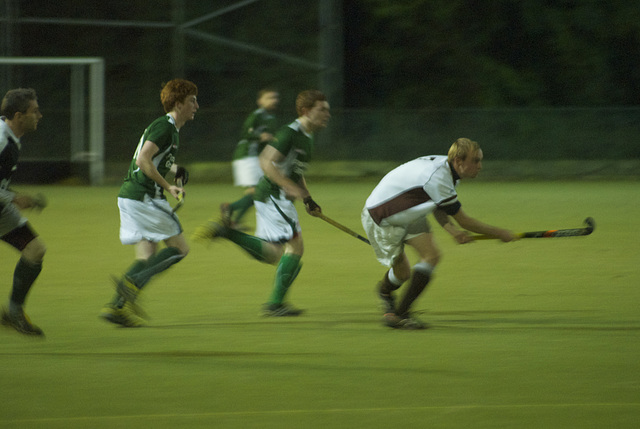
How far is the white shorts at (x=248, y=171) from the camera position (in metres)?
10.6

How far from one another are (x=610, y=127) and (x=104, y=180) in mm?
10684

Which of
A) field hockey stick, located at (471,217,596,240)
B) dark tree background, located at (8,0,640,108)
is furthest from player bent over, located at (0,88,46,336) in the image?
dark tree background, located at (8,0,640,108)

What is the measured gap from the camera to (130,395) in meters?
4.27

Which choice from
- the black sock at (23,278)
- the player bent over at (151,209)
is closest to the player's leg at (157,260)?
the player bent over at (151,209)

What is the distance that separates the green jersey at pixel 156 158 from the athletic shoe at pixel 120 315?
2.13 feet

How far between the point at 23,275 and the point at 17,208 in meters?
0.38

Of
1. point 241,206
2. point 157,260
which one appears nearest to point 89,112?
point 241,206

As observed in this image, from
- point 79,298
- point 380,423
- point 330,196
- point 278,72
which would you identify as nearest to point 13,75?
point 278,72

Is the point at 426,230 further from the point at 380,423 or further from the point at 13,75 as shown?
the point at 13,75

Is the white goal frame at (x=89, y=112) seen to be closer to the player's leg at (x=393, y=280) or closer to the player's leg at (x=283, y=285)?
the player's leg at (x=283, y=285)

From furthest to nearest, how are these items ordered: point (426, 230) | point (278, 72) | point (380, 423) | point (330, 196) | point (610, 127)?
point (278, 72)
point (610, 127)
point (330, 196)
point (426, 230)
point (380, 423)

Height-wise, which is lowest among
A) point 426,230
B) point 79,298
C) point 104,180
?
point 104,180

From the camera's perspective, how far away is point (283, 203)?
20.2ft

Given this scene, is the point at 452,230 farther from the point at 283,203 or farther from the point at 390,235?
the point at 283,203
